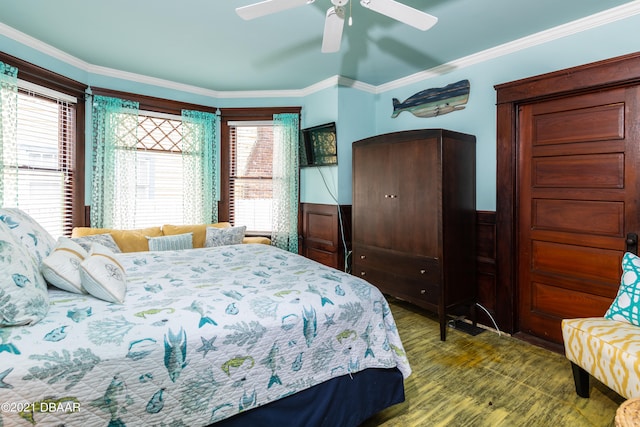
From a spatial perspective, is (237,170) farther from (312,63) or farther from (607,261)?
(607,261)

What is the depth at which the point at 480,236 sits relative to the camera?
10.1 feet

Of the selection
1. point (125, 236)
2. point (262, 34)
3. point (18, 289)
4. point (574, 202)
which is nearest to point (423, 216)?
point (574, 202)

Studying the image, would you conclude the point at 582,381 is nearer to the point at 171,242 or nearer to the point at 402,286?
the point at 402,286

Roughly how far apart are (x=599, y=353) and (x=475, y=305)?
137 centimetres

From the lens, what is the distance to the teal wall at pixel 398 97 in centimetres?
246

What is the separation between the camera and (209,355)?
125 cm

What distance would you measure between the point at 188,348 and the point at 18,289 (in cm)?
64

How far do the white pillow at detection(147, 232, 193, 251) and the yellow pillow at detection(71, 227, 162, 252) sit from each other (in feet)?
0.25

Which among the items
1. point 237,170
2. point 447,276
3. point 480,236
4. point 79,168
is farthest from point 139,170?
point 480,236

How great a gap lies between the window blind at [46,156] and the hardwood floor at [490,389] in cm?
332

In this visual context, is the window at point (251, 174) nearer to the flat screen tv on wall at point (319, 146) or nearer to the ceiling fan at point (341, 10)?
the flat screen tv on wall at point (319, 146)

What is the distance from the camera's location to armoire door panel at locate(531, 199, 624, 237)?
2.35m

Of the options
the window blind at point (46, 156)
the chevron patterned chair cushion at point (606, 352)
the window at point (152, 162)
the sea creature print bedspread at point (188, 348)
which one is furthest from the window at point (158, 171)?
the chevron patterned chair cushion at point (606, 352)

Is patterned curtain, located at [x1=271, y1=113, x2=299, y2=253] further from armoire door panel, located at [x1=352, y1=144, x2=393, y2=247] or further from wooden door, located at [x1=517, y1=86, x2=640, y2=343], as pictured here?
wooden door, located at [x1=517, y1=86, x2=640, y2=343]
